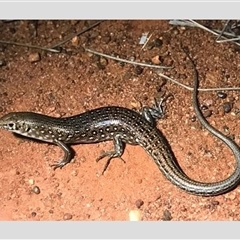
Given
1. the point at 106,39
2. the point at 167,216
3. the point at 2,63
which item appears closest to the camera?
the point at 167,216

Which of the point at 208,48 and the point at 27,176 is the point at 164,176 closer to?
the point at 27,176

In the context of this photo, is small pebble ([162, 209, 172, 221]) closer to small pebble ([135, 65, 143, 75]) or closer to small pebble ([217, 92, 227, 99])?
small pebble ([217, 92, 227, 99])

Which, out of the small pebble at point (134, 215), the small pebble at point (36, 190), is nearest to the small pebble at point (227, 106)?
the small pebble at point (134, 215)

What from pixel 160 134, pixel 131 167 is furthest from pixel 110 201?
pixel 160 134

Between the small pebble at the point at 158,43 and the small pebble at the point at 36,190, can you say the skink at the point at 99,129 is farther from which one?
the small pebble at the point at 158,43

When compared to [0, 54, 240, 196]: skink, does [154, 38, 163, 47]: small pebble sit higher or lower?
higher

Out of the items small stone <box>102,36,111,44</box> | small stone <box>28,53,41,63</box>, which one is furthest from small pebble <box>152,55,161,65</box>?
small stone <box>28,53,41,63</box>

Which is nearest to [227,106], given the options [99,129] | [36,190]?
[99,129]

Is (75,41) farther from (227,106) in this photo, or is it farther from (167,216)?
(167,216)
